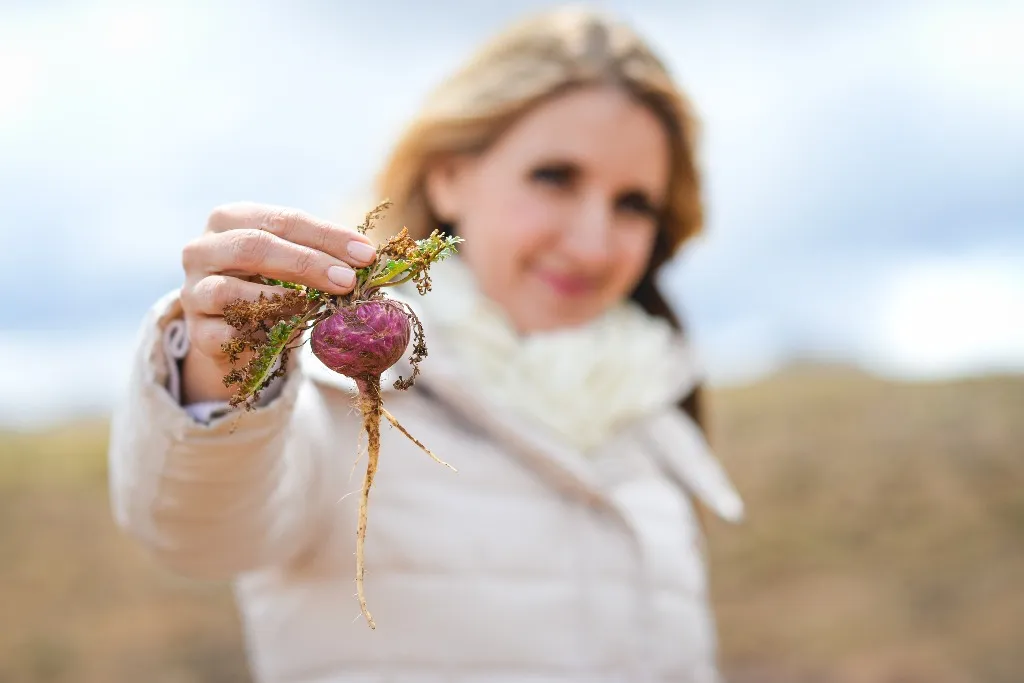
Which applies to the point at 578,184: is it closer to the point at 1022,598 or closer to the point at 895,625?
the point at 895,625

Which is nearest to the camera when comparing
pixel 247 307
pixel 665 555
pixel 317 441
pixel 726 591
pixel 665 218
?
pixel 247 307

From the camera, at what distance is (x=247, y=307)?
111 centimetres

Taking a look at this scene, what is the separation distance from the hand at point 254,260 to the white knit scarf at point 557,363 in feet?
2.67

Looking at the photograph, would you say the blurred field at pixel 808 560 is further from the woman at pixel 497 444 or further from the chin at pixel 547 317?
the chin at pixel 547 317

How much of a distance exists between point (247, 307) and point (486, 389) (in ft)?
3.30

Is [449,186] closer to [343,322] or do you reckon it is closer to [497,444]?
[497,444]

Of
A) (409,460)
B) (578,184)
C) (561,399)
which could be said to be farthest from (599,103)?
(409,460)

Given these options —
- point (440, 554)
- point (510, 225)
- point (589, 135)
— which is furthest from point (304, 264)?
point (589, 135)

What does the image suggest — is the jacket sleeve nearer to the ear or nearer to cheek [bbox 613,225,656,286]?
the ear

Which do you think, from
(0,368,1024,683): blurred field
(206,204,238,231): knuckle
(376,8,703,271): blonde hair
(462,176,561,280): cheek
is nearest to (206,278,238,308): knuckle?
(206,204,238,231): knuckle

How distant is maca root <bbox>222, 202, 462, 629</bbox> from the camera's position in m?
1.12

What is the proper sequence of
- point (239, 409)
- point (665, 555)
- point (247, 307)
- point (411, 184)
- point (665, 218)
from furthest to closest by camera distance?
point (665, 218) → point (411, 184) → point (665, 555) → point (239, 409) → point (247, 307)

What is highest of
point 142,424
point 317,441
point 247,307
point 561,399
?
point 247,307

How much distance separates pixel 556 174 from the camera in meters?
2.20
